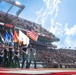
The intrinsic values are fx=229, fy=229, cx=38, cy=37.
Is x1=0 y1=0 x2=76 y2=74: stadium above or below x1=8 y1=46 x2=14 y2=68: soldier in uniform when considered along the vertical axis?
above

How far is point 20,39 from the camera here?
→ 20.9 meters

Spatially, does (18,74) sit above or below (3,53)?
→ below

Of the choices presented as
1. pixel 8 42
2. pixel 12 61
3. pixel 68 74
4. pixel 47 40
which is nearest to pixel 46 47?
pixel 47 40

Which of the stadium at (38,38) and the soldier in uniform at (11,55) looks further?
the stadium at (38,38)

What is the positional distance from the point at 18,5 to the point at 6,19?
7.77m

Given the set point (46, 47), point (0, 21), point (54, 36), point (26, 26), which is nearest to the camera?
point (0, 21)

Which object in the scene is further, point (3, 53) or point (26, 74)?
point (3, 53)

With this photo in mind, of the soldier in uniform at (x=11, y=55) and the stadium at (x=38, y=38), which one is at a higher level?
the stadium at (x=38, y=38)

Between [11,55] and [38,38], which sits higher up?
[38,38]

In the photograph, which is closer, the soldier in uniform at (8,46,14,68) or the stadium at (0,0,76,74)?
the soldier in uniform at (8,46,14,68)

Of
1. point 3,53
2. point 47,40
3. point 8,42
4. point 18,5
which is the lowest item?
point 3,53

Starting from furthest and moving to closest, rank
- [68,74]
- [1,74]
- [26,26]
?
1. [26,26]
2. [68,74]
3. [1,74]

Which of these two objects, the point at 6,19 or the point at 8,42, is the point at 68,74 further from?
the point at 6,19

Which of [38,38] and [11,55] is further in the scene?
[38,38]
